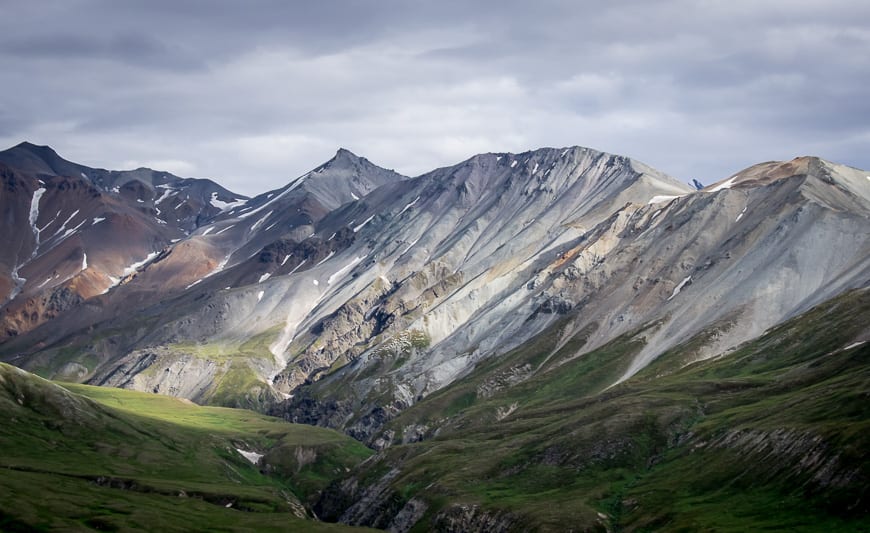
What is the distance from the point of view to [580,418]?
198500mm

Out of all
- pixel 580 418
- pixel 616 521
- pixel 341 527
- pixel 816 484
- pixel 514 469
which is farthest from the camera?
pixel 580 418

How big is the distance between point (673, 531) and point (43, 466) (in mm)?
130593

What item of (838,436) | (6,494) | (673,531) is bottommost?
(673,531)

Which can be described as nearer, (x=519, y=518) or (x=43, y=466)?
(x=519, y=518)

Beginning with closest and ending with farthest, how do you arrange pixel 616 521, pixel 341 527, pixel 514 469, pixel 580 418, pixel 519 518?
pixel 616 521, pixel 519 518, pixel 341 527, pixel 514 469, pixel 580 418

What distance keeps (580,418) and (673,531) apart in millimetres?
75732

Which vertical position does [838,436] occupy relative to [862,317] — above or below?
below

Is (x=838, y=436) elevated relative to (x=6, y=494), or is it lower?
lower

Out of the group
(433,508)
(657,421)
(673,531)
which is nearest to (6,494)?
(433,508)

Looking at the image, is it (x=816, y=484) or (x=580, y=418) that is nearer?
(x=816, y=484)

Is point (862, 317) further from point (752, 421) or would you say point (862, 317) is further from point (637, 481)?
point (637, 481)

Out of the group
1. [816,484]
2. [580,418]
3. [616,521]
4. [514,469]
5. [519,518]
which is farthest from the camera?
[580,418]

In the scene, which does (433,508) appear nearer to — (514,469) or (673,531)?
(514,469)

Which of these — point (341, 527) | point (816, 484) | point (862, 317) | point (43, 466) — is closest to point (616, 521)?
point (816, 484)
